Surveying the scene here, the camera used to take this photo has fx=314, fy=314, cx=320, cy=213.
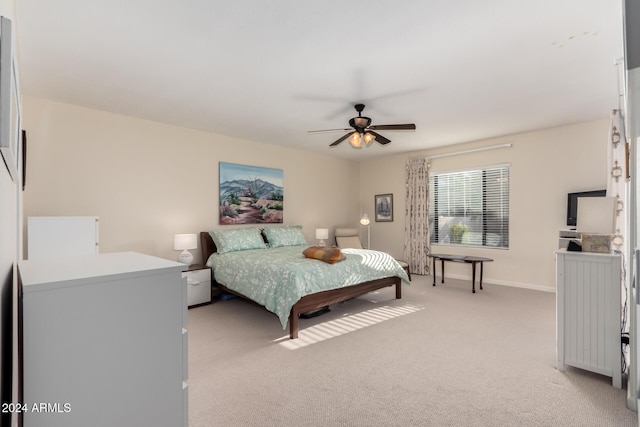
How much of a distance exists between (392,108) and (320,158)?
2.91 meters

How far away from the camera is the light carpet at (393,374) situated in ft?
6.11

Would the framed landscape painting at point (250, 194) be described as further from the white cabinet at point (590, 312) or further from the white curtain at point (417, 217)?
the white cabinet at point (590, 312)

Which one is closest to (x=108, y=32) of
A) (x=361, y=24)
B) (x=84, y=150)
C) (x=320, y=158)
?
(x=361, y=24)

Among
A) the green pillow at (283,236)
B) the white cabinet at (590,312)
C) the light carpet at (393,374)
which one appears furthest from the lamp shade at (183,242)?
the white cabinet at (590,312)

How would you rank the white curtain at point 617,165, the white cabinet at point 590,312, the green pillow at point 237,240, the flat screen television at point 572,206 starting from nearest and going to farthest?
1. the white cabinet at point 590,312
2. the white curtain at point 617,165
3. the flat screen television at point 572,206
4. the green pillow at point 237,240

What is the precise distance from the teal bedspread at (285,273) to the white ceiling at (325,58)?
184cm

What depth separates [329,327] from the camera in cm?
337

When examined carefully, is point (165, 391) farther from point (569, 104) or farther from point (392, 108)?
point (569, 104)

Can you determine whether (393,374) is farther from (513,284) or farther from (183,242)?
(513,284)

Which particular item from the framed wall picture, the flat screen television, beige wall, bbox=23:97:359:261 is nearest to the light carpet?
beige wall, bbox=23:97:359:261

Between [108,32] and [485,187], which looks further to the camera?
[485,187]

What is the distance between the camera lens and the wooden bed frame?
3.12 metres

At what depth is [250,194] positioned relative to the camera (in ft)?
17.7

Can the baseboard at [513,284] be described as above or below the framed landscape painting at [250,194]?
below
